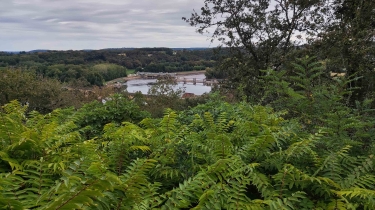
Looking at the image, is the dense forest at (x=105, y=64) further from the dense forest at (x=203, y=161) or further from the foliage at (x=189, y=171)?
the foliage at (x=189, y=171)

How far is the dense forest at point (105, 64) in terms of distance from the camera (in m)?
34.7

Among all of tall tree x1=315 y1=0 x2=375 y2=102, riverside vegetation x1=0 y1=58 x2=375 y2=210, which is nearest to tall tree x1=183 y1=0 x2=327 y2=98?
tall tree x1=315 y1=0 x2=375 y2=102

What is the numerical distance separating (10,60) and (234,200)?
48.5 meters

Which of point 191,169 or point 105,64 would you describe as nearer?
point 191,169

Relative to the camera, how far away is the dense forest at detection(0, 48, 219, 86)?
34.7m

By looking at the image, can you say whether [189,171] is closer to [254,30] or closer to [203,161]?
[203,161]

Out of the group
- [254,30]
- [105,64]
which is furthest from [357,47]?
[105,64]

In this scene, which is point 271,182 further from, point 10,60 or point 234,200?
point 10,60

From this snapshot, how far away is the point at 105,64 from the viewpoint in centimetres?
5075

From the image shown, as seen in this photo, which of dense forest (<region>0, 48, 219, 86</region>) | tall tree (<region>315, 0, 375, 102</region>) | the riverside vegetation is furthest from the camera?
dense forest (<region>0, 48, 219, 86</region>)

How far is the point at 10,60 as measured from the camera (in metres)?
42.8

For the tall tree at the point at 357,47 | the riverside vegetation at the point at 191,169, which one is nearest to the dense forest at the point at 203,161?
the riverside vegetation at the point at 191,169

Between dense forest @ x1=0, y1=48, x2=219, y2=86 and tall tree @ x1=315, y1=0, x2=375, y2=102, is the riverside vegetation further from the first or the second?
dense forest @ x1=0, y1=48, x2=219, y2=86

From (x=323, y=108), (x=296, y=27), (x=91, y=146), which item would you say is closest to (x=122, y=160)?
(x=91, y=146)
